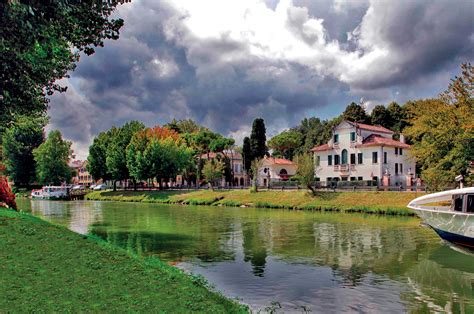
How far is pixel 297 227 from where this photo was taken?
115 feet

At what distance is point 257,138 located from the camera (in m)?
92.6

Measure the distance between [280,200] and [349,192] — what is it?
9.12 m

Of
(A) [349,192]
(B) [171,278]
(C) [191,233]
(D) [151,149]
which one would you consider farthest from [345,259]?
(D) [151,149]

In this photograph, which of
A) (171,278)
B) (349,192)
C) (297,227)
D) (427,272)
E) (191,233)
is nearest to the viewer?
(171,278)

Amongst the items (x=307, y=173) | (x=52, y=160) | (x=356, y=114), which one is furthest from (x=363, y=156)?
(x=52, y=160)

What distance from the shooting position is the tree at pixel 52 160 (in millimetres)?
103938

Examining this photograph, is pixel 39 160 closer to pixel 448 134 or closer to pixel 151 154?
pixel 151 154

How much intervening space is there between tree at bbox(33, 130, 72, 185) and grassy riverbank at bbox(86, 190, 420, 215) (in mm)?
32892

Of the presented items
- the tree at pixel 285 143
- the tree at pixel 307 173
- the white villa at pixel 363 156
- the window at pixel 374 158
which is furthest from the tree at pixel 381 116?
the tree at pixel 285 143

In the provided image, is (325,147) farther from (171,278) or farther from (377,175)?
(171,278)

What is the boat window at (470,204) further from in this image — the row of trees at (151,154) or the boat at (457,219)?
the row of trees at (151,154)

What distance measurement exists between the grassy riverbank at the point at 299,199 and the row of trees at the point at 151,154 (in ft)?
19.1

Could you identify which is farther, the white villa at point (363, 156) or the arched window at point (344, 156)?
the arched window at point (344, 156)

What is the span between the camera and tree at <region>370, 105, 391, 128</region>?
272 feet
